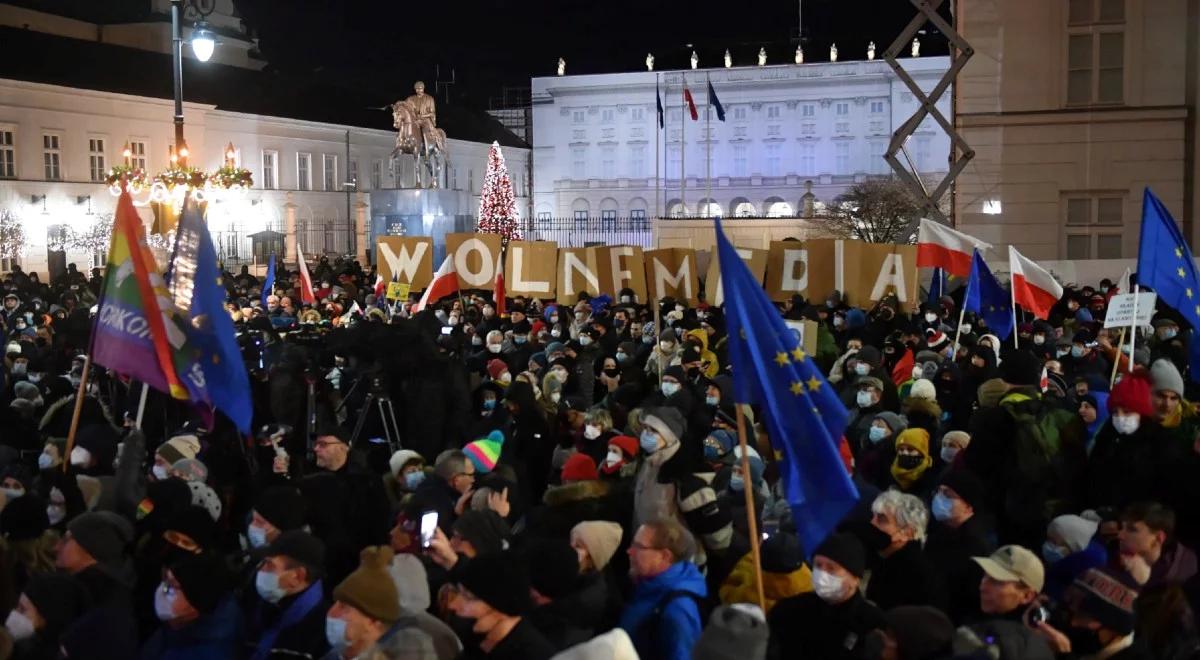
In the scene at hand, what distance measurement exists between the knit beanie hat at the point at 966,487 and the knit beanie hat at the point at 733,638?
2.11 metres

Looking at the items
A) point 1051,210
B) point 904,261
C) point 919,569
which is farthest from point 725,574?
point 1051,210

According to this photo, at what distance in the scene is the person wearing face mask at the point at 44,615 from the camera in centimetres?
459

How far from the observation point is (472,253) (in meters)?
18.3

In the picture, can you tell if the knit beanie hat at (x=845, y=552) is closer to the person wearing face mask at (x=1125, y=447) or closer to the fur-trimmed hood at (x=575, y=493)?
the fur-trimmed hood at (x=575, y=493)

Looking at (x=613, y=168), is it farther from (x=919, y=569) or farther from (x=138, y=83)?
(x=919, y=569)

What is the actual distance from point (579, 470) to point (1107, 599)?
2.93 metres

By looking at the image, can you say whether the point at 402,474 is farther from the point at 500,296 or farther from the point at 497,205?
the point at 497,205

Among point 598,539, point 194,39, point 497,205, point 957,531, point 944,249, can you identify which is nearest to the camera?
point 598,539

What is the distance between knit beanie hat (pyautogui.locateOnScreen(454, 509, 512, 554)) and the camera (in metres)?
5.21

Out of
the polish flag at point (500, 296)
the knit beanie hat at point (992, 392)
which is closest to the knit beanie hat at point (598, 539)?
the knit beanie hat at point (992, 392)

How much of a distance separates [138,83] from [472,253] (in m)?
33.1

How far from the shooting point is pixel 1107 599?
4.29 meters

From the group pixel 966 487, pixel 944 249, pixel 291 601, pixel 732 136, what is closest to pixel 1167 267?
pixel 944 249

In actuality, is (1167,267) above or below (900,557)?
above
